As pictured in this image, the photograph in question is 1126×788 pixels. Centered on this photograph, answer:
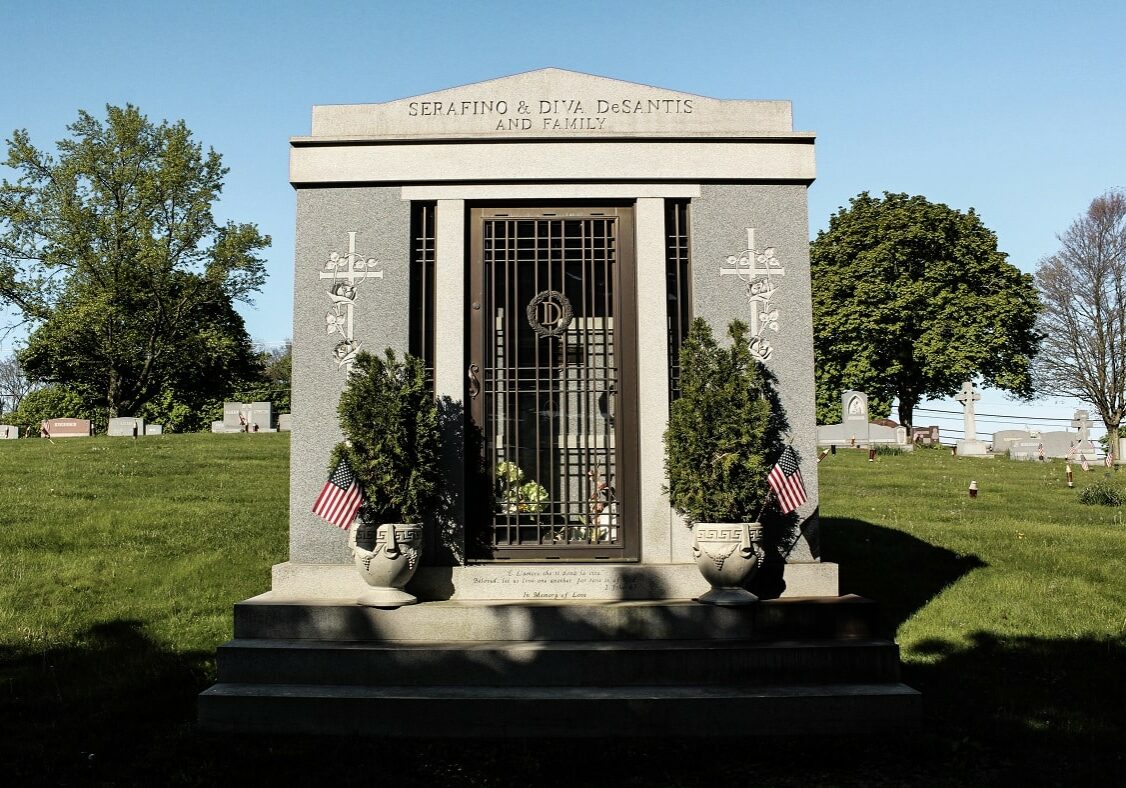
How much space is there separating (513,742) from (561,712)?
378 millimetres

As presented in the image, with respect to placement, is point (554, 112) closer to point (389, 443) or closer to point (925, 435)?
point (389, 443)

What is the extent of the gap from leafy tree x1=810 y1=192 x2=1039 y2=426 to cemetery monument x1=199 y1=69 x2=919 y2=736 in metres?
31.8

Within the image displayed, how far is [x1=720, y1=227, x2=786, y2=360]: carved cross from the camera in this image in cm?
759

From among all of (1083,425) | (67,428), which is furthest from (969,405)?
(67,428)

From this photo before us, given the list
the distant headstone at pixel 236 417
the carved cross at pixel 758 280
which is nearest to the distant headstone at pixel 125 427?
the distant headstone at pixel 236 417

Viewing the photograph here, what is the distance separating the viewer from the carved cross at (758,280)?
759cm

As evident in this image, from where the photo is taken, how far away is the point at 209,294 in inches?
1567

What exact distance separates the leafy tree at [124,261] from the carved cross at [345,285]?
3288cm

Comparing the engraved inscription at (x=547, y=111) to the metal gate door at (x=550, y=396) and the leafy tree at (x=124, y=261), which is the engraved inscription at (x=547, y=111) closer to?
the metal gate door at (x=550, y=396)

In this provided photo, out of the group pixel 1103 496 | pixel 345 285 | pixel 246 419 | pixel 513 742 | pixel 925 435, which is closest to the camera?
pixel 513 742

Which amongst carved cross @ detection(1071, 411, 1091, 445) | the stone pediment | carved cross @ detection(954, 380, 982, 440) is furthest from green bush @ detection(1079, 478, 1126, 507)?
carved cross @ detection(1071, 411, 1091, 445)

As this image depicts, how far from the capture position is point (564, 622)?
22.4ft

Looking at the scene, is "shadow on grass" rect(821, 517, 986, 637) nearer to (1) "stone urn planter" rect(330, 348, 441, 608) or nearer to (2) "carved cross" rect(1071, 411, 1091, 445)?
(1) "stone urn planter" rect(330, 348, 441, 608)

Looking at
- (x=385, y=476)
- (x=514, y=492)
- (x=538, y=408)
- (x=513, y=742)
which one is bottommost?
(x=513, y=742)
